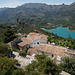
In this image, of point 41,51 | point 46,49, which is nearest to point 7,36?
point 41,51

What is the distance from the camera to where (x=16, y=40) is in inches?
1069

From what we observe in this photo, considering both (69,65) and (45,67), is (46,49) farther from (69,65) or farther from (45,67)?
(45,67)

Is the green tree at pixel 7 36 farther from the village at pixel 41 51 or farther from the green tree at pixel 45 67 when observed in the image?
the green tree at pixel 45 67

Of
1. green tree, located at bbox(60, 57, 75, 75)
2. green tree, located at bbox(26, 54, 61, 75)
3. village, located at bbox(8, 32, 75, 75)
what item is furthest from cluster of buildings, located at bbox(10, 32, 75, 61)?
green tree, located at bbox(26, 54, 61, 75)

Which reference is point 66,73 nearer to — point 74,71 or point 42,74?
point 74,71

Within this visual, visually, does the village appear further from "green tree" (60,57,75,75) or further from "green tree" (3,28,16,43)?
"green tree" (60,57,75,75)

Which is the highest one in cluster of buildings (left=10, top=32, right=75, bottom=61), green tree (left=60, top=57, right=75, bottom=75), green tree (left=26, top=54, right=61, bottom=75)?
green tree (left=26, top=54, right=61, bottom=75)

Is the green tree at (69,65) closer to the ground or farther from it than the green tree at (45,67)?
closer to the ground

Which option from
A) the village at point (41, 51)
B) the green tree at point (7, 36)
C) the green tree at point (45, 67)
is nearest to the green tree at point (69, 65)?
the village at point (41, 51)

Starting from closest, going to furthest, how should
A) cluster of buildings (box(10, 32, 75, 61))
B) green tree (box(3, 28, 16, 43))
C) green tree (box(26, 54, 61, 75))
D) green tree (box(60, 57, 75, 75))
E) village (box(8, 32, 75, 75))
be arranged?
green tree (box(26, 54, 61, 75)) < green tree (box(60, 57, 75, 75)) < village (box(8, 32, 75, 75)) < cluster of buildings (box(10, 32, 75, 61)) < green tree (box(3, 28, 16, 43))

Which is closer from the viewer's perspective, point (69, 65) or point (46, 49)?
point (69, 65)

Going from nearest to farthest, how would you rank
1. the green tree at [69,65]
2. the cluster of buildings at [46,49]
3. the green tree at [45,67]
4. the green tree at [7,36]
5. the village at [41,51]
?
the green tree at [45,67], the green tree at [69,65], the village at [41,51], the cluster of buildings at [46,49], the green tree at [7,36]

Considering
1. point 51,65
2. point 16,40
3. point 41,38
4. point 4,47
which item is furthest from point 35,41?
point 51,65

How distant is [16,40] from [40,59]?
62.3ft
